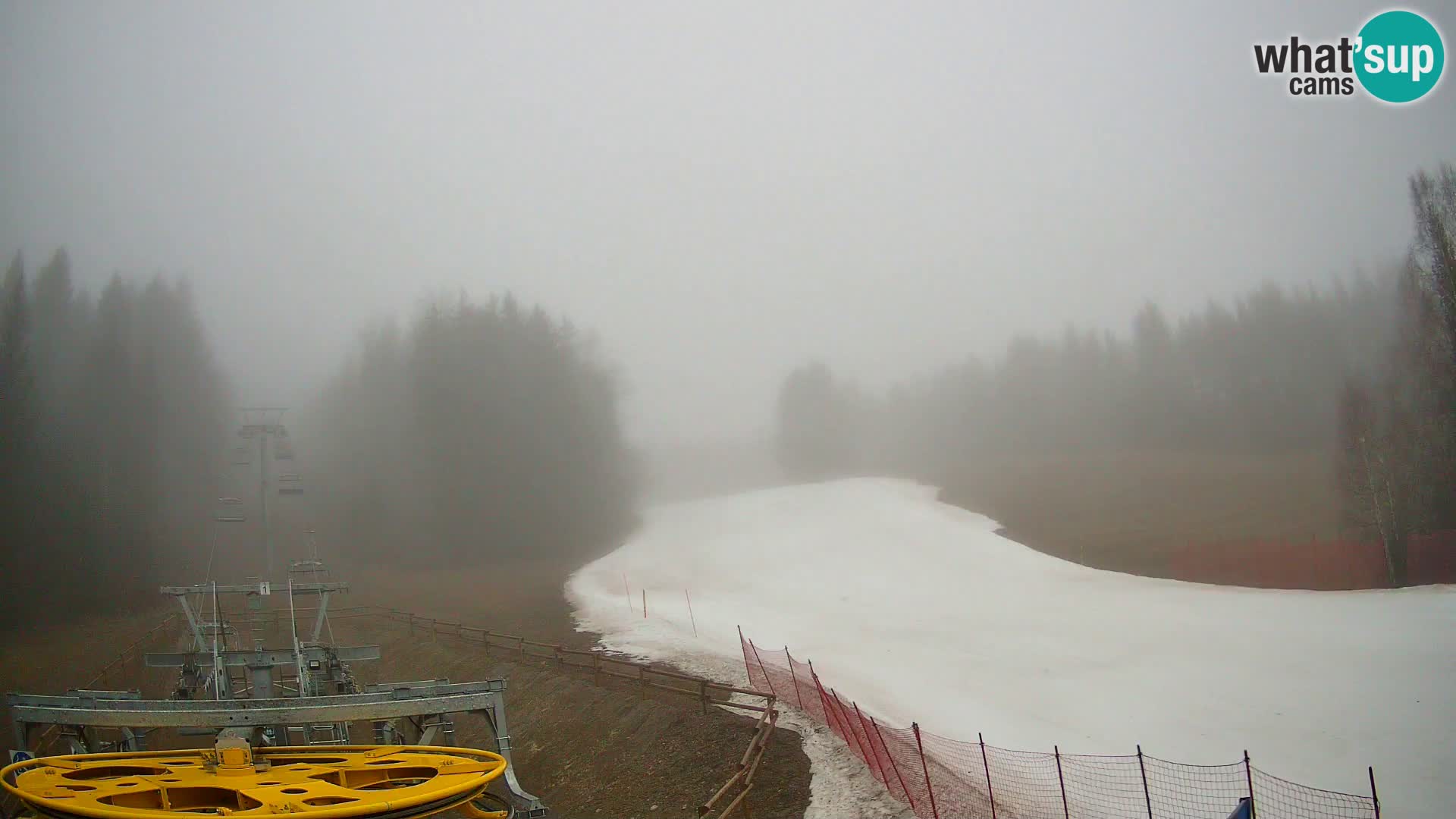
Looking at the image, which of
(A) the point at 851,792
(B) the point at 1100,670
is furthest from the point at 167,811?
(B) the point at 1100,670

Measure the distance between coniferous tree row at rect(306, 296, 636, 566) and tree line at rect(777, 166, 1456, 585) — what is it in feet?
81.4

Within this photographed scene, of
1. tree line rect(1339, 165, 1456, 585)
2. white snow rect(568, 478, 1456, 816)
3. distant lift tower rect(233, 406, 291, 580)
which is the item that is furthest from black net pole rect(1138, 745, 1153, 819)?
distant lift tower rect(233, 406, 291, 580)

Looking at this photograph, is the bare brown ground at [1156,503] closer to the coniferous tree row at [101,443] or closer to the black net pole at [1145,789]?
the black net pole at [1145,789]

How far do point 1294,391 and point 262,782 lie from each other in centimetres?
3006

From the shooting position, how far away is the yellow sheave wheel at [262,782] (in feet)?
20.4

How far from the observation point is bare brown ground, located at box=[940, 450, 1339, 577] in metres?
22.4

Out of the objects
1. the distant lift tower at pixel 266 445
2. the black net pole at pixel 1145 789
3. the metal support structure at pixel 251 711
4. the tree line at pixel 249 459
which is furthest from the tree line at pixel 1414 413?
the tree line at pixel 249 459

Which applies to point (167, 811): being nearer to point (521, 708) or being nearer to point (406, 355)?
point (521, 708)

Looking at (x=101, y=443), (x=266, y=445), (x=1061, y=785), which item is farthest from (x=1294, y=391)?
(x=101, y=443)

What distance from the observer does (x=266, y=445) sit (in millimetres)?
25734

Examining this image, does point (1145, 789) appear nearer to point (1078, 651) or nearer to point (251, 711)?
point (251, 711)

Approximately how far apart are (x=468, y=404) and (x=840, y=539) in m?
27.5

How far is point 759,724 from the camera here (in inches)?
469

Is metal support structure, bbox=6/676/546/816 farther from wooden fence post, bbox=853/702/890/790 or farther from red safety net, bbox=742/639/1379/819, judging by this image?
A: red safety net, bbox=742/639/1379/819
